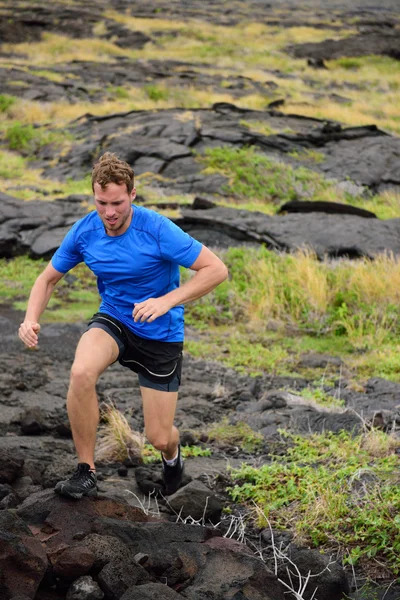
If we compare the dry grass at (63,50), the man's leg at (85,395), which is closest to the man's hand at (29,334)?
the man's leg at (85,395)

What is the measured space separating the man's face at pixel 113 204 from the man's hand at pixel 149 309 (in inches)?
21.8

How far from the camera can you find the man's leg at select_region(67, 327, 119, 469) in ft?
14.4

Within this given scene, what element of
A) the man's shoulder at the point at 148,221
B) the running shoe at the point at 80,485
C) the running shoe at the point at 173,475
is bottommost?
the running shoe at the point at 173,475

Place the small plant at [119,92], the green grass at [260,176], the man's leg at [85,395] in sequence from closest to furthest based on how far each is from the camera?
the man's leg at [85,395]
the green grass at [260,176]
the small plant at [119,92]

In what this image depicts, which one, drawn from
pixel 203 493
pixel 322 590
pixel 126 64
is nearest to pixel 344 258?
pixel 203 493

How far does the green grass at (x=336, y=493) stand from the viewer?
4410 millimetres

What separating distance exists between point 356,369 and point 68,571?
549 centimetres

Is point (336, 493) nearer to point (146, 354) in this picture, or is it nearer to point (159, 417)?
point (159, 417)

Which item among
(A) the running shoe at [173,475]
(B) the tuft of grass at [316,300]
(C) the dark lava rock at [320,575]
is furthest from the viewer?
(B) the tuft of grass at [316,300]

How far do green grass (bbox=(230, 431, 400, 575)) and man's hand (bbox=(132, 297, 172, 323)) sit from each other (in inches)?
54.6

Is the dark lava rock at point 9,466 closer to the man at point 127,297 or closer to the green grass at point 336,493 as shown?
the man at point 127,297

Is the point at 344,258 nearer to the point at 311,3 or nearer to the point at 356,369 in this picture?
the point at 356,369

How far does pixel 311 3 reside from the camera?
82.0 m

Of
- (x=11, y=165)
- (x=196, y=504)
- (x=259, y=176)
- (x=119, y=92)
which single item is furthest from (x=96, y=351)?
(x=119, y=92)
